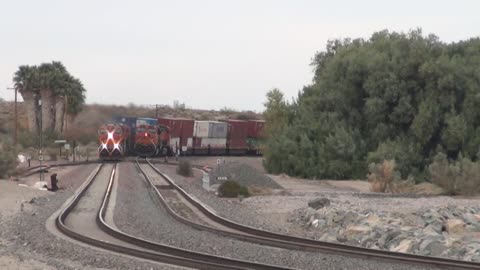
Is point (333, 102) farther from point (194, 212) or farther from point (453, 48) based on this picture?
point (194, 212)

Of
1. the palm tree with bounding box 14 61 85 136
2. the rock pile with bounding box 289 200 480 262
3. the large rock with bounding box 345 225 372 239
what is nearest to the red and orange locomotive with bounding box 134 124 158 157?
the palm tree with bounding box 14 61 85 136

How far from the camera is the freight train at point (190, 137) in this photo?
6600 centimetres

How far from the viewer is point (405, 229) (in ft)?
68.8

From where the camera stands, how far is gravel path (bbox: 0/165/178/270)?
14.2 meters

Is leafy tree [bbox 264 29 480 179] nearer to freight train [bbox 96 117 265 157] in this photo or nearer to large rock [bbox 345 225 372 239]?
freight train [bbox 96 117 265 157]

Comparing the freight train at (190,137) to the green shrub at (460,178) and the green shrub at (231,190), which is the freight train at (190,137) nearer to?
the green shrub at (231,190)

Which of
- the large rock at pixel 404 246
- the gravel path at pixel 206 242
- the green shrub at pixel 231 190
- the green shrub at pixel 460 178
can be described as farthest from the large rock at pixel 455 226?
the green shrub at pixel 460 178

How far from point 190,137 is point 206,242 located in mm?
56771

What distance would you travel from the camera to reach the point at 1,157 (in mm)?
41688

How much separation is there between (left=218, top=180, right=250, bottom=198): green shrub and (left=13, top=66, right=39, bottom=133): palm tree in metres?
58.3

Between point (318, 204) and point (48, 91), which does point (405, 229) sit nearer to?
point (318, 204)

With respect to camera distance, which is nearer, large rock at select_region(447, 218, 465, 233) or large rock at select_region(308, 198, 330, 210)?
large rock at select_region(447, 218, 465, 233)

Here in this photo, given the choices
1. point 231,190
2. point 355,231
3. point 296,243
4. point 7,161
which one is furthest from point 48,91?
point 296,243

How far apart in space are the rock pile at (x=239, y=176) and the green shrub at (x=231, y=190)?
8.07 ft
